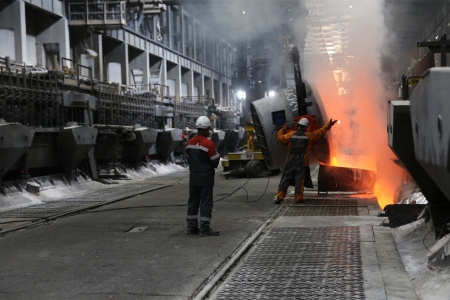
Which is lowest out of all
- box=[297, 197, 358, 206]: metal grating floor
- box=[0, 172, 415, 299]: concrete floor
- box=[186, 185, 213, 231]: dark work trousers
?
box=[297, 197, 358, 206]: metal grating floor

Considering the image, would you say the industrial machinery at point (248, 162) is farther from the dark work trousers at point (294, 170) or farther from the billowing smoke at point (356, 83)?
the dark work trousers at point (294, 170)

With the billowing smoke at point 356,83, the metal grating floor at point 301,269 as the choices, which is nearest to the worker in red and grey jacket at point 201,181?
the metal grating floor at point 301,269

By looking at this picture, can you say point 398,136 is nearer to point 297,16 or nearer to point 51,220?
point 51,220

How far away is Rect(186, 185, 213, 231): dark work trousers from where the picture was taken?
25.8ft

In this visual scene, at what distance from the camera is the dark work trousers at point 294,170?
1112cm

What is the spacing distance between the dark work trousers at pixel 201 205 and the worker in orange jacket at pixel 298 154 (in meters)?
3.42

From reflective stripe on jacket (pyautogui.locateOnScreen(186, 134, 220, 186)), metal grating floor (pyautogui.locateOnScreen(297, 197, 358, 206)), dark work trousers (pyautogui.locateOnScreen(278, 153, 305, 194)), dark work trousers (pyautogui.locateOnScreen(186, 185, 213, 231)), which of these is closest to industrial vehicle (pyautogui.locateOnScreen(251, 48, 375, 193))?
metal grating floor (pyautogui.locateOnScreen(297, 197, 358, 206))

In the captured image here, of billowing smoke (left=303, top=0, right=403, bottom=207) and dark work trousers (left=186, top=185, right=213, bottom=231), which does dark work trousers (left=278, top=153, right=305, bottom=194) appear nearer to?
billowing smoke (left=303, top=0, right=403, bottom=207)

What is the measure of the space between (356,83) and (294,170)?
16.0 ft

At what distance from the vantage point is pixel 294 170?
36.7ft

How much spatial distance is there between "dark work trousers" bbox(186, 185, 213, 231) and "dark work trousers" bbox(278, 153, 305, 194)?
3.42 metres

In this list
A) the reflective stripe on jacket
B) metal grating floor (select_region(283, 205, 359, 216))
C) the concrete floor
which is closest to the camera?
the concrete floor

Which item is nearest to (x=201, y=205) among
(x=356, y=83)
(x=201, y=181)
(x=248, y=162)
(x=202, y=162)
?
(x=201, y=181)

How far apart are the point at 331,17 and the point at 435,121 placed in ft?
40.7
